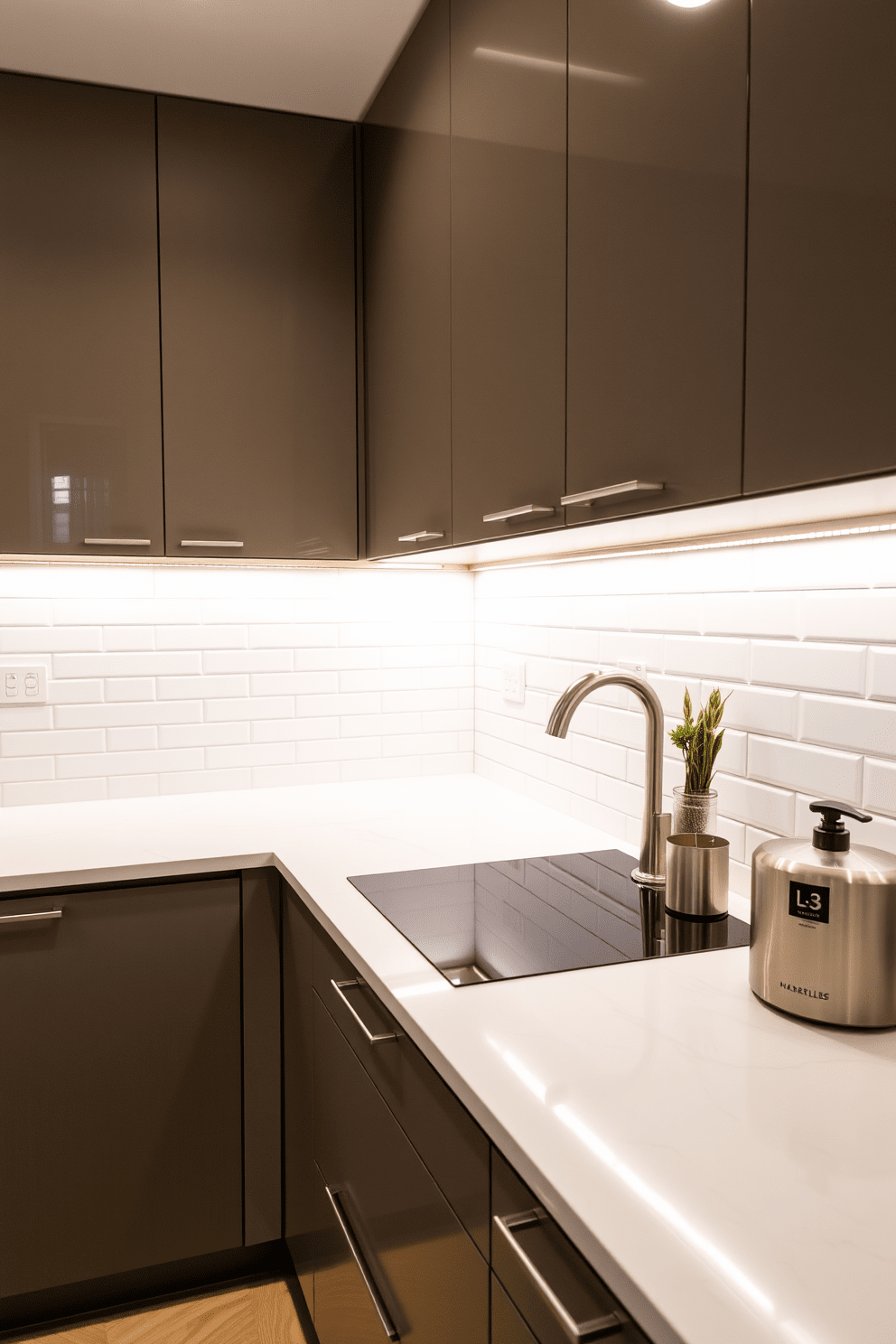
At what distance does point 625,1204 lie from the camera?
73 cm

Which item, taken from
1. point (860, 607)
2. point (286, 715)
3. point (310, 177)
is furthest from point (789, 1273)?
point (310, 177)

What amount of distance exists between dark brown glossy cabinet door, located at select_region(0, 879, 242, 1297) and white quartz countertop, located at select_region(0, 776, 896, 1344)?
1.42ft

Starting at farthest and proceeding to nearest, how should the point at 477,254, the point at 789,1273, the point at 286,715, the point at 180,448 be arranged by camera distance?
the point at 286,715, the point at 180,448, the point at 477,254, the point at 789,1273

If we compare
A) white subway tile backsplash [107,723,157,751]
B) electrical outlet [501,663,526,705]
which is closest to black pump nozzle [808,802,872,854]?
electrical outlet [501,663,526,705]

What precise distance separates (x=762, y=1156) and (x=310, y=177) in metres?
2.11

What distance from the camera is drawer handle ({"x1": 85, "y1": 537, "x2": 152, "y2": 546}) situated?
6.57 feet

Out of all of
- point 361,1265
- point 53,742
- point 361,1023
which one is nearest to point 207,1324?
point 361,1265

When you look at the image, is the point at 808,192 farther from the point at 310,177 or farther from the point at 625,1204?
the point at 310,177

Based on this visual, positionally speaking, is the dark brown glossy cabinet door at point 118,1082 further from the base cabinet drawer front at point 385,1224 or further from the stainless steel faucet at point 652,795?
the stainless steel faucet at point 652,795

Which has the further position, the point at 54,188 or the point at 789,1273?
the point at 54,188

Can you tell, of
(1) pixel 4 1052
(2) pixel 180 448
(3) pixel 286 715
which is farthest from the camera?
(3) pixel 286 715

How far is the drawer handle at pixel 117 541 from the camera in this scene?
6.57ft

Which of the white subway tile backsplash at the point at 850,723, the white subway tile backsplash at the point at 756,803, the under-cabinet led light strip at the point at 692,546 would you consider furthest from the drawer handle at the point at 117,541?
the white subway tile backsplash at the point at 850,723

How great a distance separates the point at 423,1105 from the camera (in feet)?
3.57
